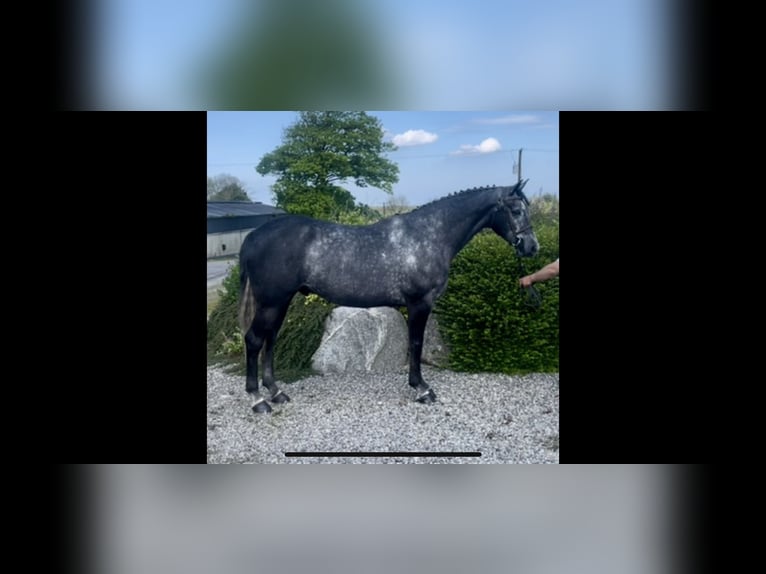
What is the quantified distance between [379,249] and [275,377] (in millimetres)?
1533

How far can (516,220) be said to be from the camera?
20.7 feet

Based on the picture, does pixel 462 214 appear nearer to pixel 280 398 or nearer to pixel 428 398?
pixel 428 398

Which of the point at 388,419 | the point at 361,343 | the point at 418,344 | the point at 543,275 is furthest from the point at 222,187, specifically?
the point at 543,275

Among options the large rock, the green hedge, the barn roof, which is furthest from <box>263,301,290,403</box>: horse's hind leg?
the green hedge

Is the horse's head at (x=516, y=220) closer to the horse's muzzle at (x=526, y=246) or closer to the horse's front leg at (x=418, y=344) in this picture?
the horse's muzzle at (x=526, y=246)

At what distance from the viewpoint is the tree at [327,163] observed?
635 centimetres

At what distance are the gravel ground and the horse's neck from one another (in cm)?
129

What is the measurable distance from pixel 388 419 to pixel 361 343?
29.2 inches

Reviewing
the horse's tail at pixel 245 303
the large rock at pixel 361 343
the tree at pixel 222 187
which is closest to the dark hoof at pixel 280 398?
the large rock at pixel 361 343

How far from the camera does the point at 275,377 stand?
652 centimetres

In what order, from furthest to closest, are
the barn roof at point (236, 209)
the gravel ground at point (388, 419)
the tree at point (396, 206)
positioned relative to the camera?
the tree at point (396, 206) → the barn roof at point (236, 209) → the gravel ground at point (388, 419)

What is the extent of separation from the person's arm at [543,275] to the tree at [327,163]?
1.50 m
